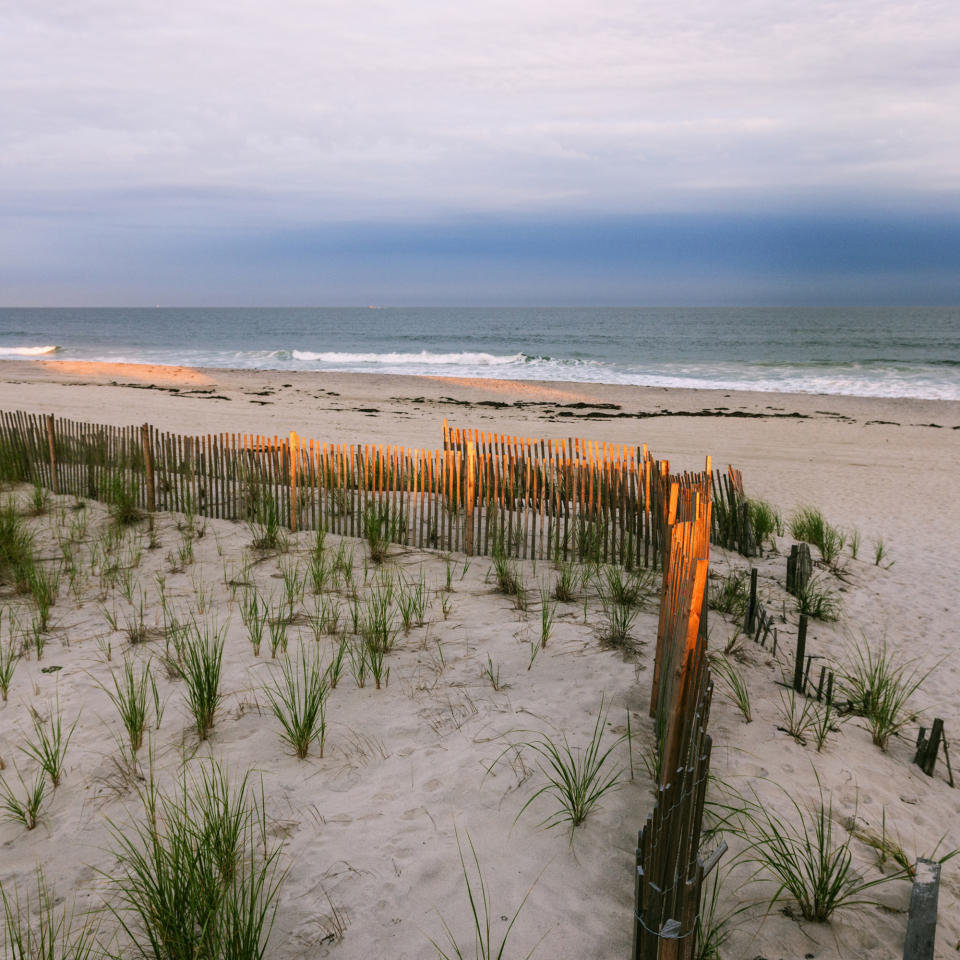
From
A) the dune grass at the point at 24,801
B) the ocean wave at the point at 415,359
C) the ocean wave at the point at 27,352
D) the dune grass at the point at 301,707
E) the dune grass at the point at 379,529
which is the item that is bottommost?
the dune grass at the point at 24,801

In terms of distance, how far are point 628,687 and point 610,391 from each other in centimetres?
2305

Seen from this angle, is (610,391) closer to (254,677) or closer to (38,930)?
(254,677)

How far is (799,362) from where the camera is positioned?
3766 centimetres

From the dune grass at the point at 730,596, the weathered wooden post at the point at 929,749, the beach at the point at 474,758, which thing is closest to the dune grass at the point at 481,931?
the beach at the point at 474,758

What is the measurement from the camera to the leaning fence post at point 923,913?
201cm

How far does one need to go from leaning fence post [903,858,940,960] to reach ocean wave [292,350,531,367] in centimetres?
3837

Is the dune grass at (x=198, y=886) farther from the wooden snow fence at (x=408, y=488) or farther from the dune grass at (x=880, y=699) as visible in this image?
the wooden snow fence at (x=408, y=488)

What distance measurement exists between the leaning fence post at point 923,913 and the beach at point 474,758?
358mm

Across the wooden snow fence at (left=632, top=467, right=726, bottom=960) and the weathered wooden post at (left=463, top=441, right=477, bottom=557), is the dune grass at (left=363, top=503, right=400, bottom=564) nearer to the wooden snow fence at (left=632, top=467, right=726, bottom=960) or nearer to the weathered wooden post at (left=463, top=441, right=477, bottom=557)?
the weathered wooden post at (left=463, top=441, right=477, bottom=557)

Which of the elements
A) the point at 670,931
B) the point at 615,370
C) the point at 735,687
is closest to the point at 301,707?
the point at 735,687

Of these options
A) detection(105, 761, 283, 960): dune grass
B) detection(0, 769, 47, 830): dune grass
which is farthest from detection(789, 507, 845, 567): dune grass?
detection(0, 769, 47, 830): dune grass

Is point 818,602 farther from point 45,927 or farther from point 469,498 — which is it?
point 45,927

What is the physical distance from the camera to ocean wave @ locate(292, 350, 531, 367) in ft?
134

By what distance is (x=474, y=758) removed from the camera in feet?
11.0
